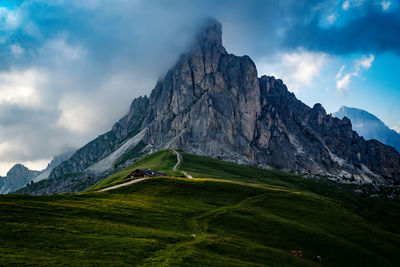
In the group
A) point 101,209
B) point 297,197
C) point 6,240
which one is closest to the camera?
point 6,240

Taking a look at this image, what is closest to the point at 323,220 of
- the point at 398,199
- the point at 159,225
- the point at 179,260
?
the point at 159,225

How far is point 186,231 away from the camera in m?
42.2

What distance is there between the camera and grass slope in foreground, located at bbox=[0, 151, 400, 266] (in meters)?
28.5

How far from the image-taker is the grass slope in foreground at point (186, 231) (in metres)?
28.5

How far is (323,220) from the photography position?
62500 millimetres

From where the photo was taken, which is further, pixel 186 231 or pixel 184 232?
pixel 186 231

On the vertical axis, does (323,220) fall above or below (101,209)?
below

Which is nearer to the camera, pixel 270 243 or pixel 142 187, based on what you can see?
pixel 270 243

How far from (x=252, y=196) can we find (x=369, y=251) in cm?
3186

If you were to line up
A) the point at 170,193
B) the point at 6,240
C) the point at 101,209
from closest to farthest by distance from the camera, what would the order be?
1. the point at 6,240
2. the point at 101,209
3. the point at 170,193

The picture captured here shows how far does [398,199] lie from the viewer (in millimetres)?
179875

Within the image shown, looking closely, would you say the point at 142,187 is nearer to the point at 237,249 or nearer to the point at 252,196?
the point at 252,196

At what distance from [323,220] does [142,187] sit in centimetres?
4783

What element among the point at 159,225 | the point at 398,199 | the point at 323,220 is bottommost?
the point at 398,199
